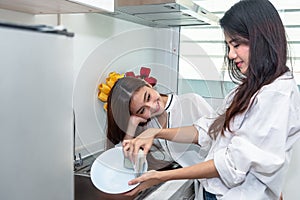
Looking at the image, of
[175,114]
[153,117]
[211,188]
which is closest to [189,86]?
[175,114]

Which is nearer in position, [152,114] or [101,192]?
[101,192]

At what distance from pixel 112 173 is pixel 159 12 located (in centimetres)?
85

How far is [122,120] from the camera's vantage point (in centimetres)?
132

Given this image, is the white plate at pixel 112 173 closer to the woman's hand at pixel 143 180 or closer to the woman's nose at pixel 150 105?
the woman's hand at pixel 143 180

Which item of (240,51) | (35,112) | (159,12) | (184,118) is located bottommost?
(184,118)

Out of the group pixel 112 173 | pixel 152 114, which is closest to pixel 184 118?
pixel 152 114

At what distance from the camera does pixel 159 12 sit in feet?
4.97

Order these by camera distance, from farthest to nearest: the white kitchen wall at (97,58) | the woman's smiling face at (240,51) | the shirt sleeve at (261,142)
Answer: the white kitchen wall at (97,58) → the woman's smiling face at (240,51) → the shirt sleeve at (261,142)

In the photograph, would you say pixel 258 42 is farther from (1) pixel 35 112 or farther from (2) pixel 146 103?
(1) pixel 35 112

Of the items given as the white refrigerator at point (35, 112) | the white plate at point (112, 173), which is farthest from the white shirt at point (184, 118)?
the white refrigerator at point (35, 112)

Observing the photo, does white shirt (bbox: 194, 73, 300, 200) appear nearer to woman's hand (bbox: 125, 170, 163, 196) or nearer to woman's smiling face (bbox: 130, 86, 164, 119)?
woman's hand (bbox: 125, 170, 163, 196)

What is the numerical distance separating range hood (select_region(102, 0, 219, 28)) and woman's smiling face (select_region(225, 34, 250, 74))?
15.5 inches

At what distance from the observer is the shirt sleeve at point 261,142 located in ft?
3.07

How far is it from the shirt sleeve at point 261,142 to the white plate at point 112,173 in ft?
1.26
